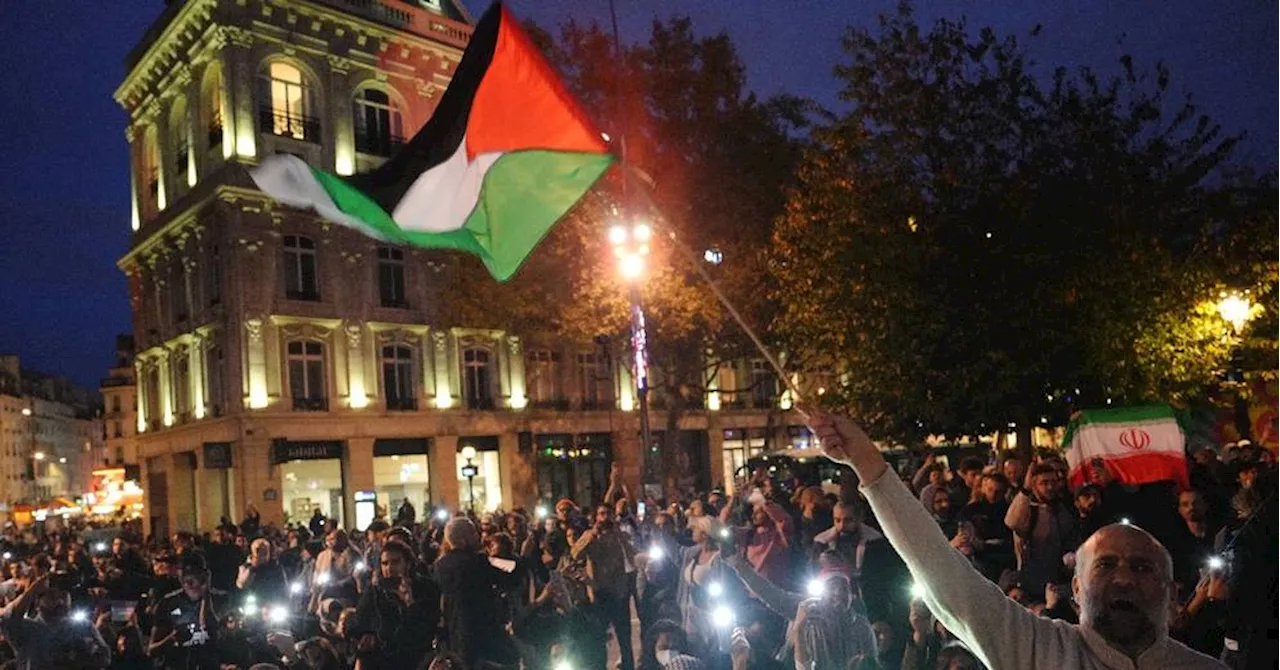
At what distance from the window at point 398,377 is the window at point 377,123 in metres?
6.55

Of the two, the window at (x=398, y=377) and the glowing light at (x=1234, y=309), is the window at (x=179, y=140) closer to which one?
the window at (x=398, y=377)

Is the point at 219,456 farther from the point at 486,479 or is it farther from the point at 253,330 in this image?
the point at 486,479

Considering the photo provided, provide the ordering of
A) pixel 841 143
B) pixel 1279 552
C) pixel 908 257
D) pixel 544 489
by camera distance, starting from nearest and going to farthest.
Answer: pixel 1279 552, pixel 908 257, pixel 841 143, pixel 544 489

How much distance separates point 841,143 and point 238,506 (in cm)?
2154

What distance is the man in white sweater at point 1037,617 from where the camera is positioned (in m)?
2.65

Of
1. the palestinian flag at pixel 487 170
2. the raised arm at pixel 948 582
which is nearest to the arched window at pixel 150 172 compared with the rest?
the palestinian flag at pixel 487 170

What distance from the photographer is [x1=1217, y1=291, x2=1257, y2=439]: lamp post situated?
740 inches

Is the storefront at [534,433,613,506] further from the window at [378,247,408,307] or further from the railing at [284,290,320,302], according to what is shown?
the railing at [284,290,320,302]

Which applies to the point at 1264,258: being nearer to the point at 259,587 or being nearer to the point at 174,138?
the point at 259,587

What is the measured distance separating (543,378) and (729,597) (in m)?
31.4

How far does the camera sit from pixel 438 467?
117ft

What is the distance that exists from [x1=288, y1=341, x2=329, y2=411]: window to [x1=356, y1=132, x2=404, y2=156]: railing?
6638 mm

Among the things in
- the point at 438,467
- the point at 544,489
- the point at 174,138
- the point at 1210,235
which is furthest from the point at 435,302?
the point at 1210,235

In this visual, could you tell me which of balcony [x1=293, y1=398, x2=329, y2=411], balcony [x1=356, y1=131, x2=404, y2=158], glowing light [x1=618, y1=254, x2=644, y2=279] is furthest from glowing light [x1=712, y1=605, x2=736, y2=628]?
balcony [x1=356, y1=131, x2=404, y2=158]
